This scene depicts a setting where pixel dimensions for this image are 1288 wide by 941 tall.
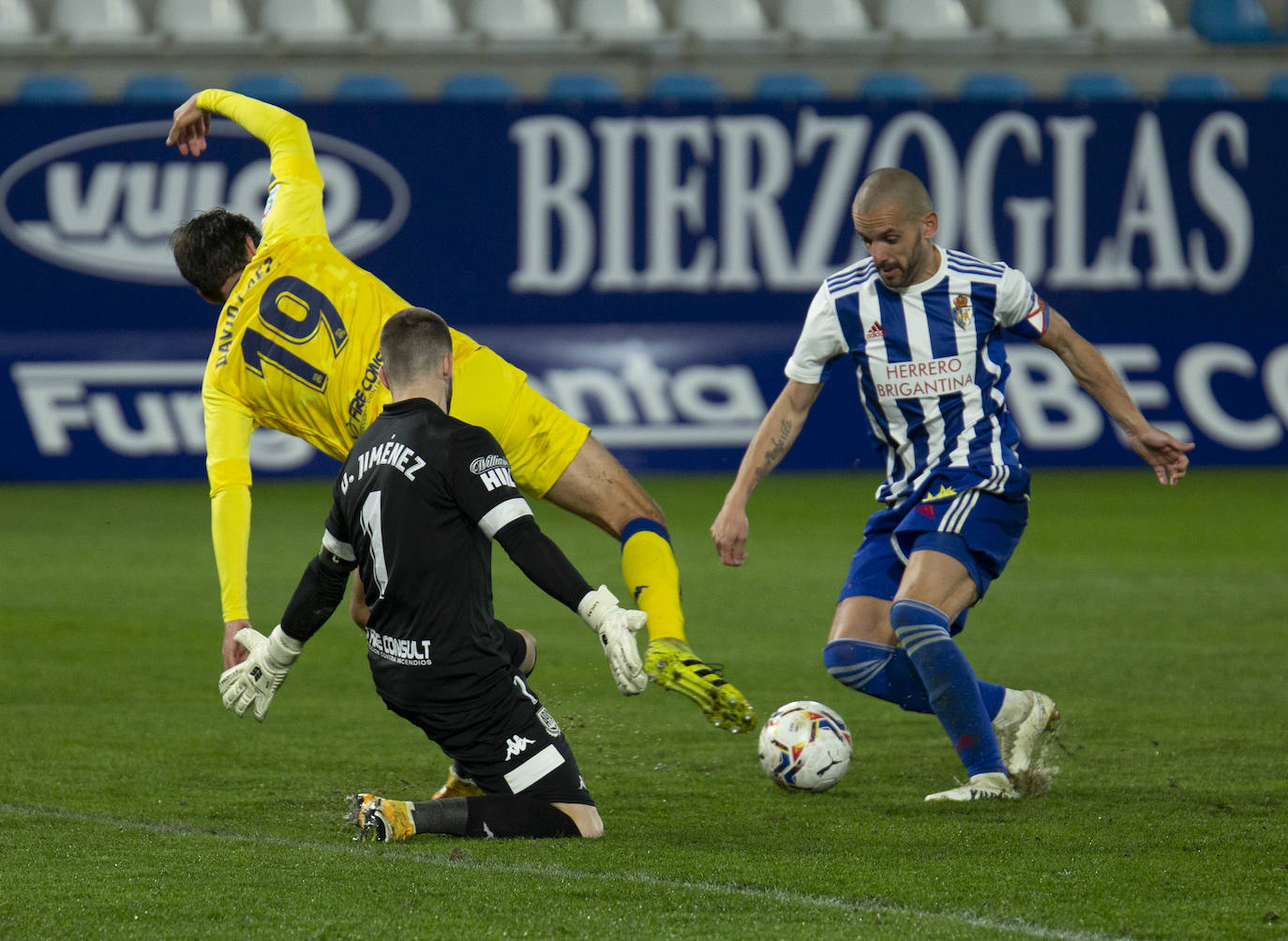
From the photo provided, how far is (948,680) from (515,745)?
4.03 ft

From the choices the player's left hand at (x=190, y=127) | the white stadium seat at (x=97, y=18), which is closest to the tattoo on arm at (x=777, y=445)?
the player's left hand at (x=190, y=127)

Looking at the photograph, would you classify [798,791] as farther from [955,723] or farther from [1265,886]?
[1265,886]

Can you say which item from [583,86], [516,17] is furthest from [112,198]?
[516,17]

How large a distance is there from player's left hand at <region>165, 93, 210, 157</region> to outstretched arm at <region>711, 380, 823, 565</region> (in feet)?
6.81

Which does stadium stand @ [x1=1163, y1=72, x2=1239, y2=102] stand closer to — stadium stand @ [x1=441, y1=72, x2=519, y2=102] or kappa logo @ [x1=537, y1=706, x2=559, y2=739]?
stadium stand @ [x1=441, y1=72, x2=519, y2=102]

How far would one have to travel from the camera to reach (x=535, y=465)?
5.27 m

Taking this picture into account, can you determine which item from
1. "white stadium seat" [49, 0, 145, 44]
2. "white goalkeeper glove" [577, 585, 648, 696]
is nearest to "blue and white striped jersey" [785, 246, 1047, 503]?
"white goalkeeper glove" [577, 585, 648, 696]

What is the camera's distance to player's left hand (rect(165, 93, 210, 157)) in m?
5.89

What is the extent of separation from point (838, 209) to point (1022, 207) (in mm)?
1488

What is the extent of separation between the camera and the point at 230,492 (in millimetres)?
5035

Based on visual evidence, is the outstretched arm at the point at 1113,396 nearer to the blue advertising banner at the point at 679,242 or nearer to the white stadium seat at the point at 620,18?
the blue advertising banner at the point at 679,242

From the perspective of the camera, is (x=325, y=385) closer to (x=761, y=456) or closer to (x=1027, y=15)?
(x=761, y=456)

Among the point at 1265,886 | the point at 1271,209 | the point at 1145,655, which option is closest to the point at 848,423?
the point at 1271,209

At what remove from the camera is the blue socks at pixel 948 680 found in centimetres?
490
